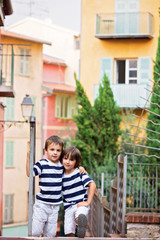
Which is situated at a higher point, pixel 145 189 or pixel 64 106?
pixel 64 106

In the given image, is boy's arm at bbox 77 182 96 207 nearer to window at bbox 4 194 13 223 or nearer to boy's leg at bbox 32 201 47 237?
boy's leg at bbox 32 201 47 237

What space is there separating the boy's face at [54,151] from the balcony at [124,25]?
1923cm

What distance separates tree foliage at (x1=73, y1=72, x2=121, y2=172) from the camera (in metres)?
23.2

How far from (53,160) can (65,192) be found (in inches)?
17.2

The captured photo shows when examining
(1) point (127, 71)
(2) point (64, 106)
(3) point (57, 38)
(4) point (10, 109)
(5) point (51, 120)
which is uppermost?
(3) point (57, 38)

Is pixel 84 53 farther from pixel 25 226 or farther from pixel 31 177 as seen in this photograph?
pixel 31 177

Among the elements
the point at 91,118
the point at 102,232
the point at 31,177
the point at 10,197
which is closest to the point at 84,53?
the point at 91,118

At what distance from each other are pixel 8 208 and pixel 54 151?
25749 millimetres

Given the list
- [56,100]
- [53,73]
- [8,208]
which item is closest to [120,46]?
[8,208]

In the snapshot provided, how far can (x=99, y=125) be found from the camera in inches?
938

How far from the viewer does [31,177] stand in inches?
312

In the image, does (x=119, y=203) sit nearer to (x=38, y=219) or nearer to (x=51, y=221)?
(x=51, y=221)

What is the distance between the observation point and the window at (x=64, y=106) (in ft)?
128

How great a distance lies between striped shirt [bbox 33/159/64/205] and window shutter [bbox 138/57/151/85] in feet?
64.1
